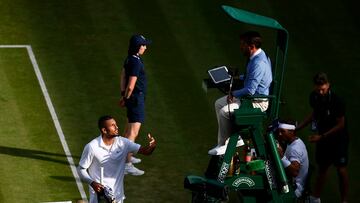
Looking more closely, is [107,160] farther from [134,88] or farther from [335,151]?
[335,151]

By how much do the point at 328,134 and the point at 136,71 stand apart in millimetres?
3443

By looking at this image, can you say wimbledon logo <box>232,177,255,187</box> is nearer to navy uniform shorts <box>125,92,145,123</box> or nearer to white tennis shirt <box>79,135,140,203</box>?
white tennis shirt <box>79,135,140,203</box>

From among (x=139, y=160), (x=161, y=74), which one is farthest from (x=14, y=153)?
(x=161, y=74)

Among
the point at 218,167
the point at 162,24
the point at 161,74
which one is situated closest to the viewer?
the point at 218,167

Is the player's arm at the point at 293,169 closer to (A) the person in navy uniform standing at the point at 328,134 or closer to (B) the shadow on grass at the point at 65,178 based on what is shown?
(A) the person in navy uniform standing at the point at 328,134

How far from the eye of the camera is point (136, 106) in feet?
67.3

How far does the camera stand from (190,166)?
69.1ft

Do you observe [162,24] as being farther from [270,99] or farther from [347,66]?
[270,99]

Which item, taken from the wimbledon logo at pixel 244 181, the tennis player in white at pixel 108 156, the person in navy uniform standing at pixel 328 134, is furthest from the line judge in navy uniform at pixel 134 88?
the person in navy uniform standing at pixel 328 134

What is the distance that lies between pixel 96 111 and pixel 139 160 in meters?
2.07

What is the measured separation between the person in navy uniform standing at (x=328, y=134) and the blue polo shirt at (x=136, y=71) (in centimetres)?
297

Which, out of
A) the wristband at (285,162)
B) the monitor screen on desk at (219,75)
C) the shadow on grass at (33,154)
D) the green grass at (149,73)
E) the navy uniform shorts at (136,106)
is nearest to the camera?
the monitor screen on desk at (219,75)

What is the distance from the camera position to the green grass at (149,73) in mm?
20828

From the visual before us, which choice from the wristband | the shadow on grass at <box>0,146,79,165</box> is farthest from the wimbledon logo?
the shadow on grass at <box>0,146,79,165</box>
